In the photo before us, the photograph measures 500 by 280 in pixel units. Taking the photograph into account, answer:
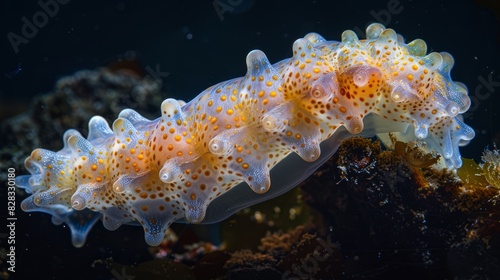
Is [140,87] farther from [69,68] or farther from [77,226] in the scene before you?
[77,226]

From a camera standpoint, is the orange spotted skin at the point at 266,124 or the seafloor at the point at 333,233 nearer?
the orange spotted skin at the point at 266,124

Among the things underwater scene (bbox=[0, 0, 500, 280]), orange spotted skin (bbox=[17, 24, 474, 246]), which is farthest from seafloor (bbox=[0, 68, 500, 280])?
orange spotted skin (bbox=[17, 24, 474, 246])

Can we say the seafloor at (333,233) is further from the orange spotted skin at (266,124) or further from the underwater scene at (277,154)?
the orange spotted skin at (266,124)

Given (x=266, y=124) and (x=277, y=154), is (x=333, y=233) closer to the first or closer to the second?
(x=277, y=154)

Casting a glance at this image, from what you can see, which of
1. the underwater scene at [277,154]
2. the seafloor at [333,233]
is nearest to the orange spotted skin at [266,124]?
the underwater scene at [277,154]

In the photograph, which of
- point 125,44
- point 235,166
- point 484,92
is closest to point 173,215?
point 235,166

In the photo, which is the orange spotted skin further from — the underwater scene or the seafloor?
the seafloor
